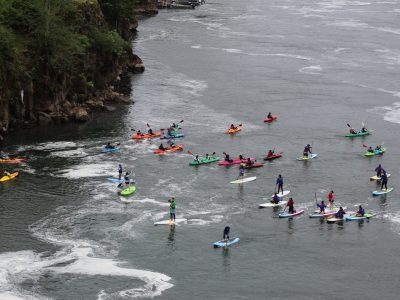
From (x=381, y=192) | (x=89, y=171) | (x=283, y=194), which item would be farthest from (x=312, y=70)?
(x=89, y=171)

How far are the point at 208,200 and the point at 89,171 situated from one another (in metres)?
16.3

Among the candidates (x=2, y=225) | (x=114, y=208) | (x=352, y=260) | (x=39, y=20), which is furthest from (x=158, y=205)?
(x=39, y=20)

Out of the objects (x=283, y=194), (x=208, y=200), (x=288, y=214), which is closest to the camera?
(x=288, y=214)

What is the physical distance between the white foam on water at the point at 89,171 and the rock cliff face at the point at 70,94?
14.1 meters

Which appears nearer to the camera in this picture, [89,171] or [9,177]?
[9,177]

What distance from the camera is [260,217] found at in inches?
3196

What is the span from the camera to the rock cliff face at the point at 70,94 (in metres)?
105

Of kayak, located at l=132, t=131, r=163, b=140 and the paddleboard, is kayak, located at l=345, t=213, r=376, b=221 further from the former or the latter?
kayak, located at l=132, t=131, r=163, b=140

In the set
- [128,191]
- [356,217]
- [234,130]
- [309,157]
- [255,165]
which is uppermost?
[234,130]

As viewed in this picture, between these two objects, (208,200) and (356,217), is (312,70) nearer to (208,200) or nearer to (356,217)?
(208,200)

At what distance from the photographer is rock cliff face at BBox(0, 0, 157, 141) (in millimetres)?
105438

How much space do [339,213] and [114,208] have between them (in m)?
23.4

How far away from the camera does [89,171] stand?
304ft

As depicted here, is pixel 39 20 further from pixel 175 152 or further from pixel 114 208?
pixel 114 208
